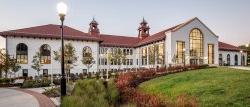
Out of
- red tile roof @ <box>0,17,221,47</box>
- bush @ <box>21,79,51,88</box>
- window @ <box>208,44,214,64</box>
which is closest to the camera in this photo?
bush @ <box>21,79,51,88</box>

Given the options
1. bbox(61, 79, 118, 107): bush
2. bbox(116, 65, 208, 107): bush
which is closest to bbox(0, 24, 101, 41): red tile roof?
bbox(116, 65, 208, 107): bush

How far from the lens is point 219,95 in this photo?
1258 cm

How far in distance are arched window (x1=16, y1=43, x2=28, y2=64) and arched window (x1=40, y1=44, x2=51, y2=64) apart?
273 cm

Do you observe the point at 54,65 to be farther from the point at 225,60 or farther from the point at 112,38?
the point at 225,60

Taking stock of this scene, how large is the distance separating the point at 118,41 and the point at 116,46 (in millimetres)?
2203

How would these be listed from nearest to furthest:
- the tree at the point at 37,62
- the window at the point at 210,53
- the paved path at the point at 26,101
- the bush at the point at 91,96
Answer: the bush at the point at 91,96 → the paved path at the point at 26,101 → the tree at the point at 37,62 → the window at the point at 210,53

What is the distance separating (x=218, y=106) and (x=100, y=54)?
4616 cm

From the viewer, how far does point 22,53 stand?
152 ft

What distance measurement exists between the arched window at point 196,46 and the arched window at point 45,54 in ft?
90.0

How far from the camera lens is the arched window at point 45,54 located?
48.3 m

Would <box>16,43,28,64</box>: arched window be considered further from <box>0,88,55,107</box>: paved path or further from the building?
<box>0,88,55,107</box>: paved path

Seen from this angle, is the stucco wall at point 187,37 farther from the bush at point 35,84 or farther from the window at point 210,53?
the bush at point 35,84

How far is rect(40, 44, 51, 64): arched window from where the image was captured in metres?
48.3

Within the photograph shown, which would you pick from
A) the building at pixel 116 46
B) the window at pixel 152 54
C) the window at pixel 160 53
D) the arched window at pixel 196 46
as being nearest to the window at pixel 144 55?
the building at pixel 116 46
